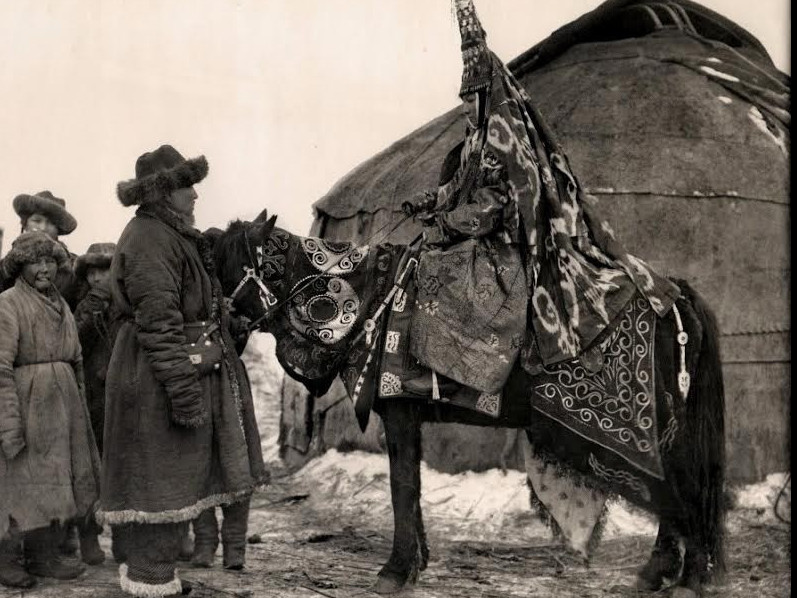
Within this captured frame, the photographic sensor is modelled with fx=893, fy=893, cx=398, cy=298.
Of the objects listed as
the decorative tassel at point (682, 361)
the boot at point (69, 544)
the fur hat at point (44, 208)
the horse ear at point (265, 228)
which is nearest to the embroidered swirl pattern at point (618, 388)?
the decorative tassel at point (682, 361)

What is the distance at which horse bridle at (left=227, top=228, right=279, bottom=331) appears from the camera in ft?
13.8

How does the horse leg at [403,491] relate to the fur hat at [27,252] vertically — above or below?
below

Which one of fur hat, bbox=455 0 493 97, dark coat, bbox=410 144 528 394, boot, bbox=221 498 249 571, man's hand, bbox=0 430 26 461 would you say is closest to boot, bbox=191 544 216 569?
boot, bbox=221 498 249 571

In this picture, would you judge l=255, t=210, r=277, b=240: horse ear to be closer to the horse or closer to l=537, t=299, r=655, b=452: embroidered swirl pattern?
the horse

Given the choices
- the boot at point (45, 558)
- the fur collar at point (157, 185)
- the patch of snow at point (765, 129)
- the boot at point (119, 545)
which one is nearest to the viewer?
the fur collar at point (157, 185)

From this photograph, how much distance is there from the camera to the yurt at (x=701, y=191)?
244 inches

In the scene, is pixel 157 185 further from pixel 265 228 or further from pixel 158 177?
pixel 265 228

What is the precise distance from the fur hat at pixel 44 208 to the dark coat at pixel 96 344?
18.6 inches

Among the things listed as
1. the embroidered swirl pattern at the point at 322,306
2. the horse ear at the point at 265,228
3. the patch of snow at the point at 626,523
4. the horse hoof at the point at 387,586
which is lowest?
the patch of snow at the point at 626,523

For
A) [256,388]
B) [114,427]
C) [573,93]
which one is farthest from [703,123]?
[256,388]

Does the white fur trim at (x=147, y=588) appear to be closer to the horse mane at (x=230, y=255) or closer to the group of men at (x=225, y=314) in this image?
the group of men at (x=225, y=314)

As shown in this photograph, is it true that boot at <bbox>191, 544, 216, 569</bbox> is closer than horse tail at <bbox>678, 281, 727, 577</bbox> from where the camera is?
No

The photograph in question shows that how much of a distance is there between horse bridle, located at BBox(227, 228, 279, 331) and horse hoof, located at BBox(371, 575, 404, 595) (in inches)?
52.4

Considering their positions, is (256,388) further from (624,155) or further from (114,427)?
(114,427)
